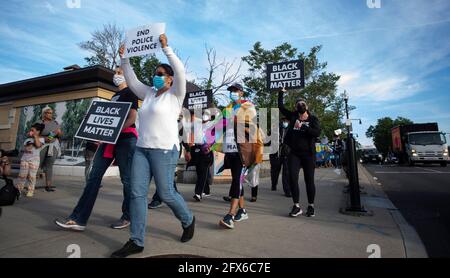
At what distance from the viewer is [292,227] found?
354cm

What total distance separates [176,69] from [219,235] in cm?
184

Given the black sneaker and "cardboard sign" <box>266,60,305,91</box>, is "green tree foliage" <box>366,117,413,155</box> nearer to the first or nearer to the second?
"cardboard sign" <box>266,60,305,91</box>

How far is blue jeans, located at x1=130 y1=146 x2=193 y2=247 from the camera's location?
8.49ft

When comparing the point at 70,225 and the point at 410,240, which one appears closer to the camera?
the point at 410,240

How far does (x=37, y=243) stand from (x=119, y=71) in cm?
223

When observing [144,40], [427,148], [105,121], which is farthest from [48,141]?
[427,148]

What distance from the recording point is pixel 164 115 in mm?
2742

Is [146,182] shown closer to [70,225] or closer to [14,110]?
[70,225]

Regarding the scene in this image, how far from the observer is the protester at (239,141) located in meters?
3.74

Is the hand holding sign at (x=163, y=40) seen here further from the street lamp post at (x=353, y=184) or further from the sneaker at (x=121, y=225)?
the street lamp post at (x=353, y=184)

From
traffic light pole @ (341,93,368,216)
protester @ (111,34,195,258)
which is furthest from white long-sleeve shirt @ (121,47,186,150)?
traffic light pole @ (341,93,368,216)

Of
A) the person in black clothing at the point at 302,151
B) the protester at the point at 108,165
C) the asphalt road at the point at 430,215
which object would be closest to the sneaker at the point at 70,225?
the protester at the point at 108,165

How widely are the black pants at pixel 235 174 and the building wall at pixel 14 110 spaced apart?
31.5ft

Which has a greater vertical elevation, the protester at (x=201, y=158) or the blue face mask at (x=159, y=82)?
the blue face mask at (x=159, y=82)
